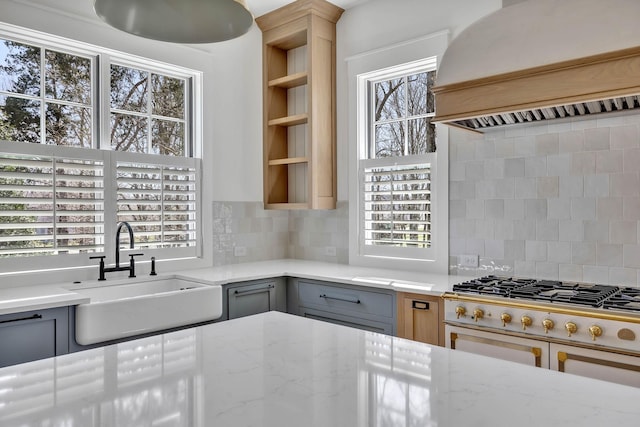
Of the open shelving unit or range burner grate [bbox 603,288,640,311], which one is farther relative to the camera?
the open shelving unit

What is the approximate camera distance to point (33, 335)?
Result: 7.64 ft

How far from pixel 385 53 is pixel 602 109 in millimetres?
1601

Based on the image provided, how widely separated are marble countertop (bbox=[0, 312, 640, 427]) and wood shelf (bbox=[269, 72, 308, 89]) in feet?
9.41

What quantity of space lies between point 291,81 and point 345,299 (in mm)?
1912

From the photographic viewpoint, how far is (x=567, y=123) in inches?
111

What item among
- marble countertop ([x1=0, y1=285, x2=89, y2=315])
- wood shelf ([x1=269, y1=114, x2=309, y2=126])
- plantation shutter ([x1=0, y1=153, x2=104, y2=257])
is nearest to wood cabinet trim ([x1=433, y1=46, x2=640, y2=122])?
wood shelf ([x1=269, y1=114, x2=309, y2=126])

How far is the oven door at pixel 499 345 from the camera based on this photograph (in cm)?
224

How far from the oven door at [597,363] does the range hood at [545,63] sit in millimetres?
1085

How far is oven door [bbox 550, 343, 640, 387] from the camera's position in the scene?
2.00m

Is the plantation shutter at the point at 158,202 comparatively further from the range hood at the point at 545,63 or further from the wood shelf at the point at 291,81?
the range hood at the point at 545,63

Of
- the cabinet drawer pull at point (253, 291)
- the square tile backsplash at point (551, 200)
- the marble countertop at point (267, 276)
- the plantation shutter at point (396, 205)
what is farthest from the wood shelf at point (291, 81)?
the cabinet drawer pull at point (253, 291)

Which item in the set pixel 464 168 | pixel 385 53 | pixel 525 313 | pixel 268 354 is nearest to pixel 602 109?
pixel 464 168

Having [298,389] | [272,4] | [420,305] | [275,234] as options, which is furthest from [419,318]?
[272,4]

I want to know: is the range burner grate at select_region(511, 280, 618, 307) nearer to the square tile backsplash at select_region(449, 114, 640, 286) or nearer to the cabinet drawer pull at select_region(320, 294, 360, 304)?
the square tile backsplash at select_region(449, 114, 640, 286)
